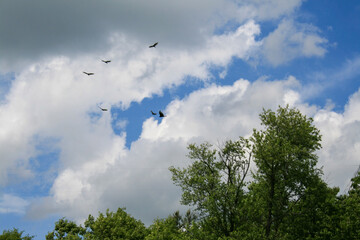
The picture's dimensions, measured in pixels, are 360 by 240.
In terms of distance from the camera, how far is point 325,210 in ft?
103

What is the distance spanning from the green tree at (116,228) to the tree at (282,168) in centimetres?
2331

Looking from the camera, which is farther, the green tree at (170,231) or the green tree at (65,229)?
the green tree at (65,229)

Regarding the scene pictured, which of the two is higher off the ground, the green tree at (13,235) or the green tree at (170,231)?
the green tree at (13,235)

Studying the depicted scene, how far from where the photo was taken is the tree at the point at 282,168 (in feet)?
97.3

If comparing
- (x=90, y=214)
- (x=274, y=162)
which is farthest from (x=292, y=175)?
(x=90, y=214)

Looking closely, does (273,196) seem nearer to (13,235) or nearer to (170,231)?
(170,231)

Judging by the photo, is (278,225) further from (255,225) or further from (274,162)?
(274,162)

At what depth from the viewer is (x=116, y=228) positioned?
158 ft

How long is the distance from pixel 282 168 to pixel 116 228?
89.3ft

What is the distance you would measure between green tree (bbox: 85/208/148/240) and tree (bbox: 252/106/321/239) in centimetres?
2331

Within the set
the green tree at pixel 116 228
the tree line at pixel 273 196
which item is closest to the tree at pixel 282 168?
the tree line at pixel 273 196

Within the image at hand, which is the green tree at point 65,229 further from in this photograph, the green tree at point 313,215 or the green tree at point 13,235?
the green tree at point 313,215

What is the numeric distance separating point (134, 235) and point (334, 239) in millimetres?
27876

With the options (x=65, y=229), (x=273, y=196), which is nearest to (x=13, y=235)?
(x=65, y=229)
